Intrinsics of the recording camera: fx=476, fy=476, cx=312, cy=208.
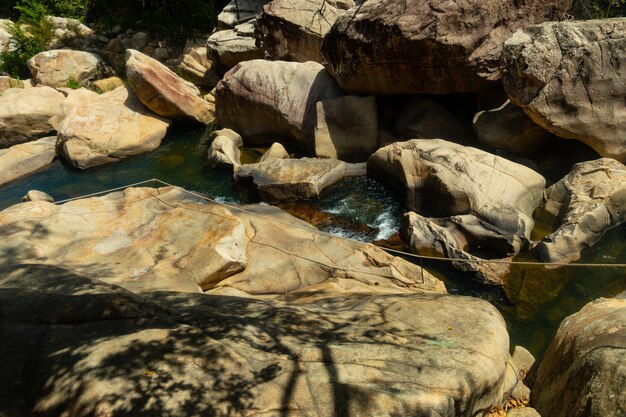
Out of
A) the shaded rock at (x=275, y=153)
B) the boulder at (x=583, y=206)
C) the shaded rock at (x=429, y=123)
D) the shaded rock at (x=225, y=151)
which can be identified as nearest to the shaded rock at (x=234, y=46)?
the shaded rock at (x=225, y=151)

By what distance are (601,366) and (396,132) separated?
361 inches

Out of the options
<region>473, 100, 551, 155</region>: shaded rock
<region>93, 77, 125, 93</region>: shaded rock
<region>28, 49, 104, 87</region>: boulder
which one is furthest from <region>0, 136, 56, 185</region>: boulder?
<region>473, 100, 551, 155</region>: shaded rock

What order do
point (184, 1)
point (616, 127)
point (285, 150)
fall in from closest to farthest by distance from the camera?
point (616, 127) < point (285, 150) < point (184, 1)

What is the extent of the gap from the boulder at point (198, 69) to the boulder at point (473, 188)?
36.0 ft

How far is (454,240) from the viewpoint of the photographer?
8805 mm

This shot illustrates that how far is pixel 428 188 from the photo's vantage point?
10.0 m

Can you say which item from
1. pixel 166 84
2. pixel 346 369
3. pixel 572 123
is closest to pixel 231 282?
pixel 346 369

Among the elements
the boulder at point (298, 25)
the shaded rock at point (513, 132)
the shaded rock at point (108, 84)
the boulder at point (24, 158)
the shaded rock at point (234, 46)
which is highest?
the boulder at point (298, 25)

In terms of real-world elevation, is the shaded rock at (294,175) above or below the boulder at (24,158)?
above

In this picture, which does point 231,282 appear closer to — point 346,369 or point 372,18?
point 346,369

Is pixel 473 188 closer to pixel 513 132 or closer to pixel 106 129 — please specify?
pixel 513 132

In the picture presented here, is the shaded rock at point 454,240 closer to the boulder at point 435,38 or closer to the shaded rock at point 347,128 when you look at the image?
the shaded rock at point 347,128

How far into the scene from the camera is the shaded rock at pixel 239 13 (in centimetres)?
1912

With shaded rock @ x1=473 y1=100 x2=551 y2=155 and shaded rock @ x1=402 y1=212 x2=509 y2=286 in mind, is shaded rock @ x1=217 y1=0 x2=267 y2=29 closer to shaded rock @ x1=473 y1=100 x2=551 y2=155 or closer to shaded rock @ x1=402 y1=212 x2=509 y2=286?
shaded rock @ x1=473 y1=100 x2=551 y2=155
